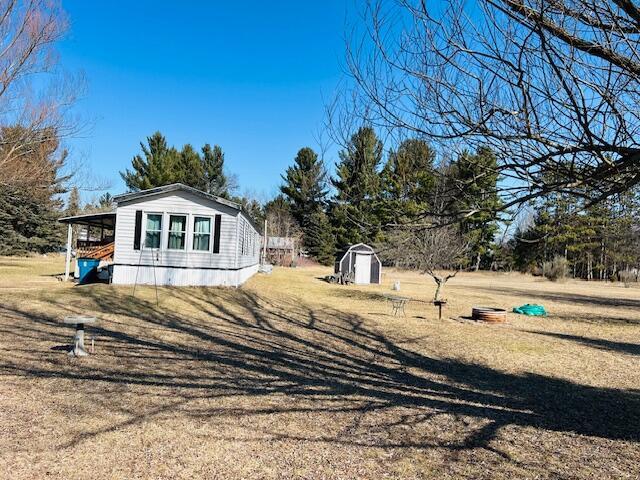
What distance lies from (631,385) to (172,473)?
6945mm

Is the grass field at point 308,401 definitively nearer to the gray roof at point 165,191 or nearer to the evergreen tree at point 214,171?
the gray roof at point 165,191

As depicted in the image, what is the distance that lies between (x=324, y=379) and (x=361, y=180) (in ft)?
11.7

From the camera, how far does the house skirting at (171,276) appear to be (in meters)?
18.0

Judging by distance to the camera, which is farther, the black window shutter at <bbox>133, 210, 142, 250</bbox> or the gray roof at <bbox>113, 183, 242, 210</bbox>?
the black window shutter at <bbox>133, 210, 142, 250</bbox>

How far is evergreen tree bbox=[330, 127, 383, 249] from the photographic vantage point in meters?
4.12

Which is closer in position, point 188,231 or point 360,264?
point 188,231

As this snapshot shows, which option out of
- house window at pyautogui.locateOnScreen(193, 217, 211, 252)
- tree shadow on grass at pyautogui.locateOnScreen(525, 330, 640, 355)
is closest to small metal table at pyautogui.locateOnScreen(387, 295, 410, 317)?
tree shadow on grass at pyautogui.locateOnScreen(525, 330, 640, 355)

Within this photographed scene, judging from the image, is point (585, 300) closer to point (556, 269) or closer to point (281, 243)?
point (556, 269)

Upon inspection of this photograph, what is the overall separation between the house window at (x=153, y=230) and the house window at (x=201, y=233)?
1.34 meters

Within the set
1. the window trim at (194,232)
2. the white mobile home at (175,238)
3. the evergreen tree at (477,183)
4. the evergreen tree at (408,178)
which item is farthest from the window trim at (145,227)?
the evergreen tree at (477,183)

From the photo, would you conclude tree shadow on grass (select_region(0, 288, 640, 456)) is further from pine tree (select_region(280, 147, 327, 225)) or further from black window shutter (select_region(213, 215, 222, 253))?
pine tree (select_region(280, 147, 327, 225))

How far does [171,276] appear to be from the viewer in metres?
18.2

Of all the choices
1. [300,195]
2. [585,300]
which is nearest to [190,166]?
[300,195]

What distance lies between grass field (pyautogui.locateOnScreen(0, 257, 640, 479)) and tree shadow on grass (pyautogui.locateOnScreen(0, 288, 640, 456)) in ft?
0.11
